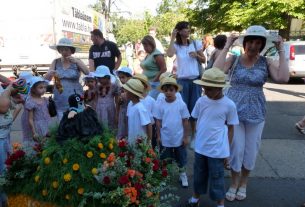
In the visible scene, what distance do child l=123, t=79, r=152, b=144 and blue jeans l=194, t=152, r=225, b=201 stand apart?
2.26 ft

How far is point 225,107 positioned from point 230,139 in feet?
1.26

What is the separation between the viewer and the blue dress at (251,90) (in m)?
3.79

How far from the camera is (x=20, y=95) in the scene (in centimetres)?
395

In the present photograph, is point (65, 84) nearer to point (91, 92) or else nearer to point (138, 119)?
point (91, 92)

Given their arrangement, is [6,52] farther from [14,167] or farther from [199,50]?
[14,167]

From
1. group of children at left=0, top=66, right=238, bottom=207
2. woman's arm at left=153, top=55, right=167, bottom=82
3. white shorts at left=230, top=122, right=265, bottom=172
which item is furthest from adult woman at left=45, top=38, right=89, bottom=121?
white shorts at left=230, top=122, right=265, bottom=172

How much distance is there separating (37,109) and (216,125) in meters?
2.23

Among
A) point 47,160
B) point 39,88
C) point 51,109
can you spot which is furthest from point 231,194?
point 39,88

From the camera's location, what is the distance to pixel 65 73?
5.03 meters

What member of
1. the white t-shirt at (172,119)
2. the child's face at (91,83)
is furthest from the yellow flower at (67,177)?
the child's face at (91,83)

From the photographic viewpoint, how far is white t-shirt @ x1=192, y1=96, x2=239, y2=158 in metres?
3.51

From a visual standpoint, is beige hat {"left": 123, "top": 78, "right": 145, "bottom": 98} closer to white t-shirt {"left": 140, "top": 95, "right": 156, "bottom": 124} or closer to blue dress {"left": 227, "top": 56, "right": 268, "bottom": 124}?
white t-shirt {"left": 140, "top": 95, "right": 156, "bottom": 124}

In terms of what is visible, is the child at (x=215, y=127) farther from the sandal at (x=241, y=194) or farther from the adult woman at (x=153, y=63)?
the adult woman at (x=153, y=63)

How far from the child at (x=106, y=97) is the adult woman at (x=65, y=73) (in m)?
0.42
